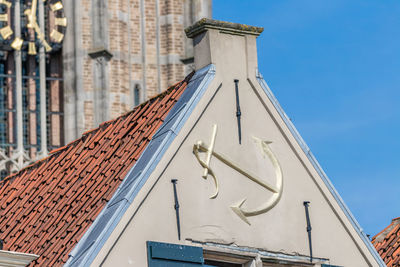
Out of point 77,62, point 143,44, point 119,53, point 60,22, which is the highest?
point 60,22

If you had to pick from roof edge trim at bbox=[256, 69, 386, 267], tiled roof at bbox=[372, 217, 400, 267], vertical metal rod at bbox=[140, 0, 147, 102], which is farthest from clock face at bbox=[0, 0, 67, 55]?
roof edge trim at bbox=[256, 69, 386, 267]

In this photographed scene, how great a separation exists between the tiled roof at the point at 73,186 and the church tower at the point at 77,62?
30683 millimetres

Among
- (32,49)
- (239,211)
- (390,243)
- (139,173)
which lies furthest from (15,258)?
(32,49)

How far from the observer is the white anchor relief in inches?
638

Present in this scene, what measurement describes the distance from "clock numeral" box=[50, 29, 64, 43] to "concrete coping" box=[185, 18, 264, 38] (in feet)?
114

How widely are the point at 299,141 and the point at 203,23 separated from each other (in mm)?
1335

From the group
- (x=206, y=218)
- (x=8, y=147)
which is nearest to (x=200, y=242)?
(x=206, y=218)

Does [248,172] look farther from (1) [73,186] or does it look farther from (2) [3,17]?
(2) [3,17]

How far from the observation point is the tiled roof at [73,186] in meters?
16.3

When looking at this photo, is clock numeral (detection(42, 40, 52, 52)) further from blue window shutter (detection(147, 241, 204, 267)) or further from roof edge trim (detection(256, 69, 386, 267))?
blue window shutter (detection(147, 241, 204, 267))

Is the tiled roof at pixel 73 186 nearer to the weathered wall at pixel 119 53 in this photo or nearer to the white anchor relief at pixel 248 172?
the white anchor relief at pixel 248 172

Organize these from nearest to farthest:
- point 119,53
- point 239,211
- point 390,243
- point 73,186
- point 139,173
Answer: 1. point 139,173
2. point 239,211
3. point 73,186
4. point 390,243
5. point 119,53

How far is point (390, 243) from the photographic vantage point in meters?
20.7

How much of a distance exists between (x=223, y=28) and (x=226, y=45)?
153 mm
